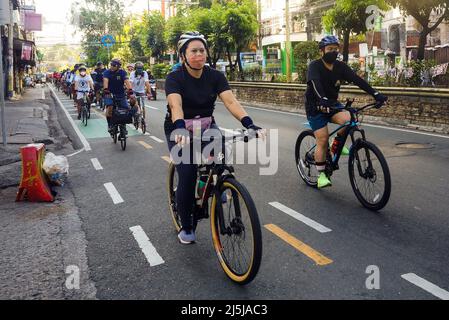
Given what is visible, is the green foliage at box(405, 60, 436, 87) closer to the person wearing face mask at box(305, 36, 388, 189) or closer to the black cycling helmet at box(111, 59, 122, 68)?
the black cycling helmet at box(111, 59, 122, 68)

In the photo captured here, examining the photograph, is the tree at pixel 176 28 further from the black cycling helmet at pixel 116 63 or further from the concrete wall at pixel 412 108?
the black cycling helmet at pixel 116 63

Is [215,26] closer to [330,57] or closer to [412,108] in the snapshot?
[412,108]

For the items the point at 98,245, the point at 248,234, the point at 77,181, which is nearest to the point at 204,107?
the point at 248,234

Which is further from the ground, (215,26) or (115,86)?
(215,26)

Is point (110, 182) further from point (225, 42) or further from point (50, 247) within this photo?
point (225, 42)

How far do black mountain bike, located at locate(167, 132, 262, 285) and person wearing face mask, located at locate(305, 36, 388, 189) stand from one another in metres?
2.37

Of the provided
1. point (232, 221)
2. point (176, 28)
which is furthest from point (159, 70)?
point (232, 221)

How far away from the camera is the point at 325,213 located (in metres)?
5.61

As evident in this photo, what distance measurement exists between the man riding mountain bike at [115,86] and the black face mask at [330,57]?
691 centimetres

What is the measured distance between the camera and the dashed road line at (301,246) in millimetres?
4212

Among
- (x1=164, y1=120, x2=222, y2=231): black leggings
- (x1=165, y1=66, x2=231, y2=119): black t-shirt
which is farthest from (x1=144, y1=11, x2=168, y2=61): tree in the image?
(x1=164, y1=120, x2=222, y2=231): black leggings

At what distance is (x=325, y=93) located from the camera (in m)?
6.23

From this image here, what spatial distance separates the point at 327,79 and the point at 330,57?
0.29m
